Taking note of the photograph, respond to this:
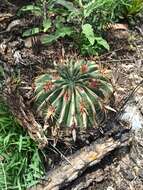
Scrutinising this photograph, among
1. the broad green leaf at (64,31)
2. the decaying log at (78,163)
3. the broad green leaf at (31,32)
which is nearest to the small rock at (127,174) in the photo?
the decaying log at (78,163)

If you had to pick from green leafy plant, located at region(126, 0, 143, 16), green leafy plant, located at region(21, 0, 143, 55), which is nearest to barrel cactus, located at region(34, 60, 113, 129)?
green leafy plant, located at region(21, 0, 143, 55)

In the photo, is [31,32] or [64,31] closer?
[64,31]

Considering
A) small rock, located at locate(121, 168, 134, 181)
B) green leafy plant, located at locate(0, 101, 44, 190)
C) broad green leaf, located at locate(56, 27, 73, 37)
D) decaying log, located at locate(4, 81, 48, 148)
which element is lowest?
small rock, located at locate(121, 168, 134, 181)

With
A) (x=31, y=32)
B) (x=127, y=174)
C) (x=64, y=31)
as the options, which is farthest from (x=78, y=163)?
(x=31, y=32)

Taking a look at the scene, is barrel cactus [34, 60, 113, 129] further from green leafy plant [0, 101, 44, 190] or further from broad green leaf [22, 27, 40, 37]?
broad green leaf [22, 27, 40, 37]

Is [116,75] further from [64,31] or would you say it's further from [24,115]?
[24,115]

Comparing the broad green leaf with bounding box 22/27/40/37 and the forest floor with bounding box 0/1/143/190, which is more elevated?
the broad green leaf with bounding box 22/27/40/37
